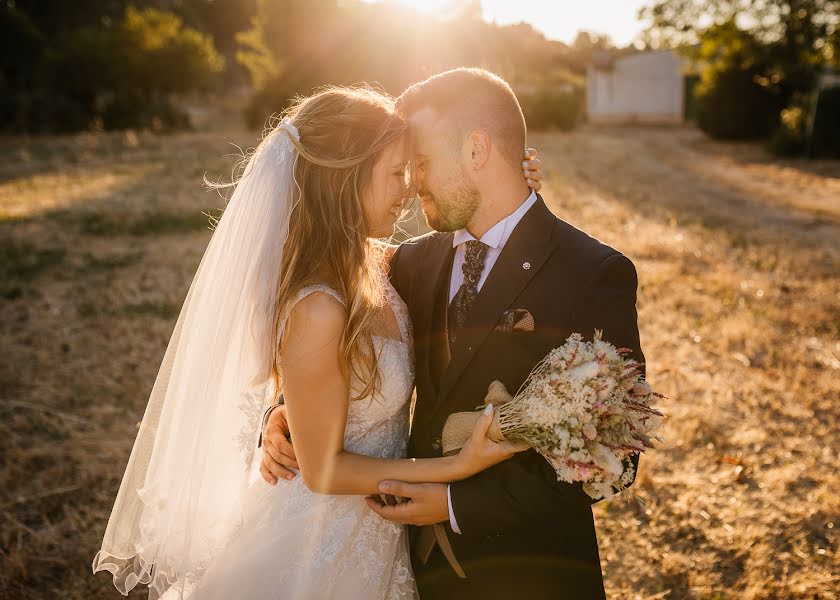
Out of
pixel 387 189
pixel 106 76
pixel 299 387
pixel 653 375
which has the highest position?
pixel 106 76

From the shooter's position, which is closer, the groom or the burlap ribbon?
the burlap ribbon

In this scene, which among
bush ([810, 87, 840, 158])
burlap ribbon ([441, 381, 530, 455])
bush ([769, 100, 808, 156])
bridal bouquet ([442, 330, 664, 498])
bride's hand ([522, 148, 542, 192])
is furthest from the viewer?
bush ([769, 100, 808, 156])

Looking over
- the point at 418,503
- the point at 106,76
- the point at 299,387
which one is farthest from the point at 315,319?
the point at 106,76

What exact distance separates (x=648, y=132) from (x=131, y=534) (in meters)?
37.5

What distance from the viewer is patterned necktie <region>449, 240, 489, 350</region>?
2846 millimetres

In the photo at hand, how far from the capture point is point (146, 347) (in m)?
6.96

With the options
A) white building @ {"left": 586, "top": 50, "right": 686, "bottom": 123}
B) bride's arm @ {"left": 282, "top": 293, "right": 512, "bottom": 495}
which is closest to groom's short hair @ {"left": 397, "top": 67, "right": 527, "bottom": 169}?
bride's arm @ {"left": 282, "top": 293, "right": 512, "bottom": 495}

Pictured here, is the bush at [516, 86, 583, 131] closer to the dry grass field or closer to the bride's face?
the dry grass field

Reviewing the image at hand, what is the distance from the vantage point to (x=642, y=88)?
44.2m

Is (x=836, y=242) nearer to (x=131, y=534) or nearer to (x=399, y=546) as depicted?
(x=399, y=546)

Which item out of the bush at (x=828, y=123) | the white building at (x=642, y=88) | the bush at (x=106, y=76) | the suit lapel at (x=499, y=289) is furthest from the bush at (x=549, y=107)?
the suit lapel at (x=499, y=289)

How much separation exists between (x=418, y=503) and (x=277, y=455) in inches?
27.2

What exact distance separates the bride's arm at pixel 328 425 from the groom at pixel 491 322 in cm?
8

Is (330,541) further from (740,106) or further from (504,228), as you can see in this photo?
(740,106)
